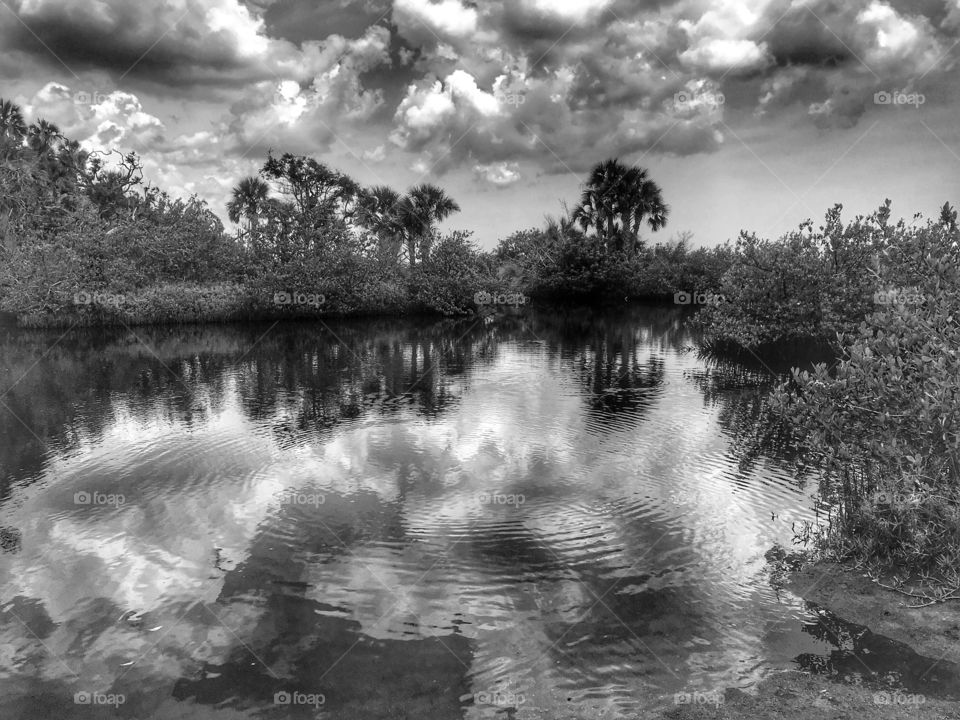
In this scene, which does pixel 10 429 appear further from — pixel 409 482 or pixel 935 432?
pixel 935 432

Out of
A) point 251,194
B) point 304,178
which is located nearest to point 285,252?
point 304,178

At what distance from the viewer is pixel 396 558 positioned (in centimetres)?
905

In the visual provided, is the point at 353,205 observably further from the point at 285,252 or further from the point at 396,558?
the point at 396,558

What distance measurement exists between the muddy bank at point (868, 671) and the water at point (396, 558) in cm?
6

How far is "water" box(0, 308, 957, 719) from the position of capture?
21.1 feet

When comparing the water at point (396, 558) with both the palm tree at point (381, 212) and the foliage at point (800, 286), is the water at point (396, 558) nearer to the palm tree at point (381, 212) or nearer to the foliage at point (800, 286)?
the foliage at point (800, 286)

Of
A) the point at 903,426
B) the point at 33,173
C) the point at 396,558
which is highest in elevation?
the point at 33,173

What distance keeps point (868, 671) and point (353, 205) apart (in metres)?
58.6

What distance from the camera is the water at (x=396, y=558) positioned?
21.1 ft

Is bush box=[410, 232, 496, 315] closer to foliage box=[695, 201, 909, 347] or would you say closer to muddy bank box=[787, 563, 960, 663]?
foliage box=[695, 201, 909, 347]

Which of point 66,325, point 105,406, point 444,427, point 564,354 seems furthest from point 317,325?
point 444,427

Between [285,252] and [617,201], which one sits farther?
[617,201]

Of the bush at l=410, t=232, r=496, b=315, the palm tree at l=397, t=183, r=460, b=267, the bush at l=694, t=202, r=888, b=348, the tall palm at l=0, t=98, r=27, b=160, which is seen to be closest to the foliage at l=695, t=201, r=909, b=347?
the bush at l=694, t=202, r=888, b=348

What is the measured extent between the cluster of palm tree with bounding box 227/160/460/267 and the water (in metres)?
31.6
